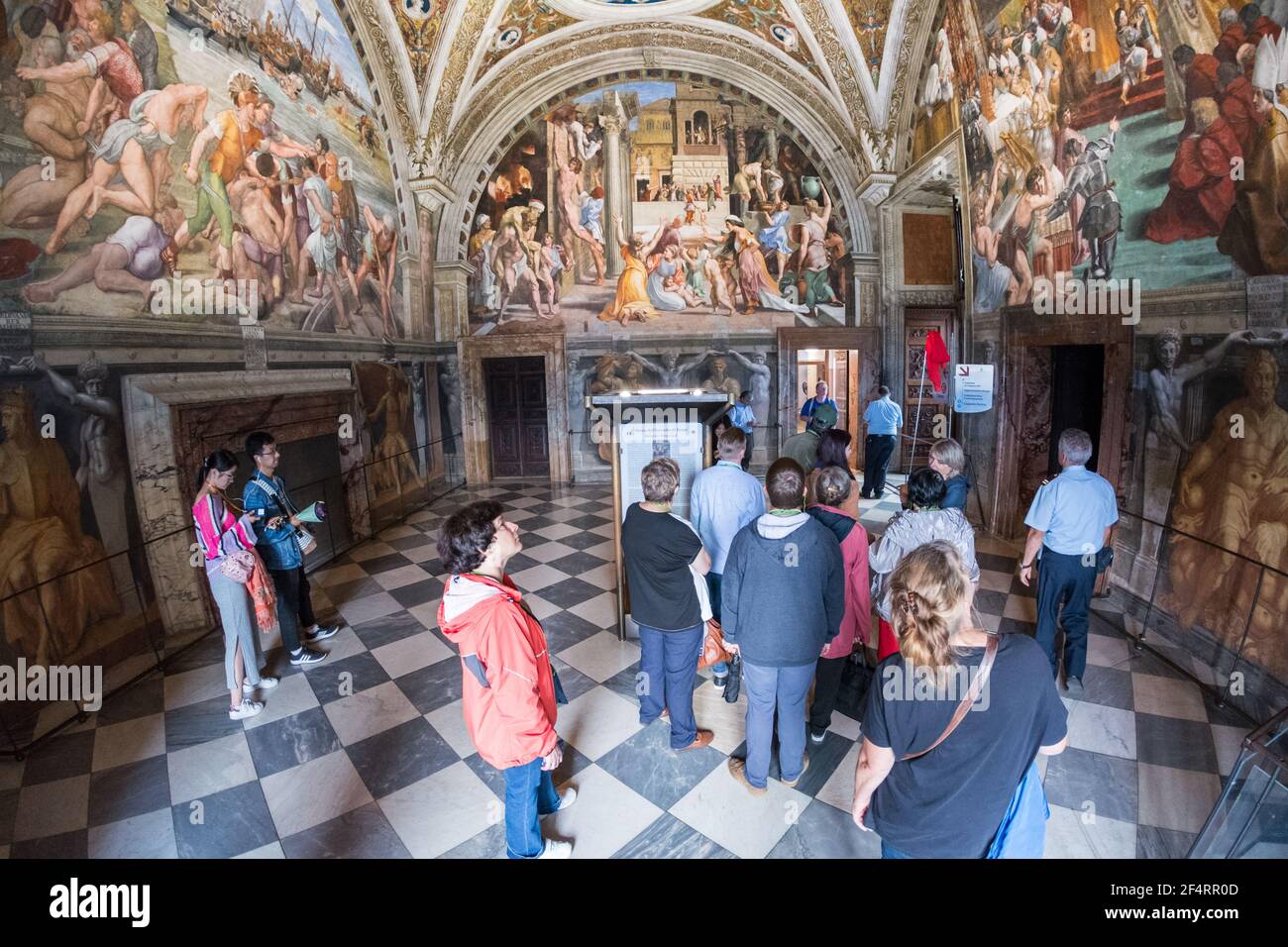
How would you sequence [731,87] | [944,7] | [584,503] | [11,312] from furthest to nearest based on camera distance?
1. [731,87]
2. [584,503]
3. [944,7]
4. [11,312]

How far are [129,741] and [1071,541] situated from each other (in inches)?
255

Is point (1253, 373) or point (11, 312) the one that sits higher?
point (11, 312)

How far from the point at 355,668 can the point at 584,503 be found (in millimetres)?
5644

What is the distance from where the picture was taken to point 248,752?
344cm

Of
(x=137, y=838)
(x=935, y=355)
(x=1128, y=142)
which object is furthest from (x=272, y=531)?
(x=935, y=355)

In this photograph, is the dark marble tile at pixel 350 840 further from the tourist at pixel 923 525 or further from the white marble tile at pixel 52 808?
the tourist at pixel 923 525

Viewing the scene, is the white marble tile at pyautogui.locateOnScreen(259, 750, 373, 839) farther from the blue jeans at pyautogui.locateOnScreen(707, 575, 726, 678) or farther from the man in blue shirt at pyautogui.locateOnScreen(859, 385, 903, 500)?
the man in blue shirt at pyautogui.locateOnScreen(859, 385, 903, 500)

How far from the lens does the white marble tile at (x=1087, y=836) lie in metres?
2.57

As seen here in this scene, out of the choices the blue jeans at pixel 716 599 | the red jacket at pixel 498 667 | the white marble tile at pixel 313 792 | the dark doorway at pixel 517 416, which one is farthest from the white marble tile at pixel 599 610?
the dark doorway at pixel 517 416

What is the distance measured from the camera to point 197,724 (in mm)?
3764

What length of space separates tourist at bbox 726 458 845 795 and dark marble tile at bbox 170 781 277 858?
103 inches

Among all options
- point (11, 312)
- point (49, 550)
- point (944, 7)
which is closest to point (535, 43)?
point (944, 7)

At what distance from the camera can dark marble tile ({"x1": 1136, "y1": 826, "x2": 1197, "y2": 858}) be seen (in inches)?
101
